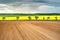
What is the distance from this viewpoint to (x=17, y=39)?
13.3 m

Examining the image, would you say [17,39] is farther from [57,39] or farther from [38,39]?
[57,39]

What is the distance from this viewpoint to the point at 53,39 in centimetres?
1309

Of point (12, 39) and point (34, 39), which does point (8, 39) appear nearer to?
point (12, 39)

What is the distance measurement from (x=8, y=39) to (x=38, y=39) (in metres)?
1.83

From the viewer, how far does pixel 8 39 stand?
13.3 metres

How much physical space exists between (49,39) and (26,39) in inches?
54.6

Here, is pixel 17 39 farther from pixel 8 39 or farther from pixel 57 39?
pixel 57 39

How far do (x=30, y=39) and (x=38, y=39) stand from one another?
0.49m

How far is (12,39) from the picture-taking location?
43.4ft

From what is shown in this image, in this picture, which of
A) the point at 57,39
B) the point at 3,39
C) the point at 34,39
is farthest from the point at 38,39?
the point at 3,39

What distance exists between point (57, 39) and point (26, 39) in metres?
1.86

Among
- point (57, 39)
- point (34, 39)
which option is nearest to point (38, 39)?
point (34, 39)

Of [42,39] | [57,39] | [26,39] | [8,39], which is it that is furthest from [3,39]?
[57,39]

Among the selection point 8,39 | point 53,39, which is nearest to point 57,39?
point 53,39
